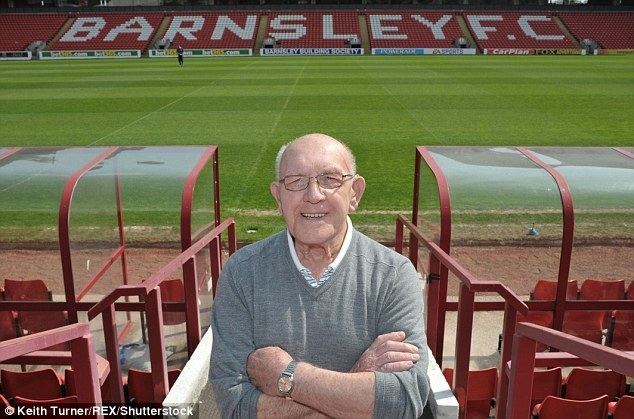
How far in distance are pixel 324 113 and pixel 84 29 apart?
42167mm

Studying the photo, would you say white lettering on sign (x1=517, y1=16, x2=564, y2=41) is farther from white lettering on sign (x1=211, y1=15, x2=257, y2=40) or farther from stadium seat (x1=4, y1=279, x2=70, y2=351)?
stadium seat (x1=4, y1=279, x2=70, y2=351)

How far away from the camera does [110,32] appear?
1993 inches

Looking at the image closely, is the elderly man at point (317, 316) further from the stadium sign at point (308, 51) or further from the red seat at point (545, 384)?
the stadium sign at point (308, 51)

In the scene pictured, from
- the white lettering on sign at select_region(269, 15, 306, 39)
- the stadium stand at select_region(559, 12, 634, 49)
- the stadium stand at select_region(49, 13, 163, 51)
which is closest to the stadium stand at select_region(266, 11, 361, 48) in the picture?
the white lettering on sign at select_region(269, 15, 306, 39)

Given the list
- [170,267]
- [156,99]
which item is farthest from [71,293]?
[156,99]

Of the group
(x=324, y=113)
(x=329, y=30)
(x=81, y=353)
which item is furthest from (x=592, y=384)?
(x=329, y=30)

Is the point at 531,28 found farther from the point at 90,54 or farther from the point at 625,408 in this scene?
the point at 625,408

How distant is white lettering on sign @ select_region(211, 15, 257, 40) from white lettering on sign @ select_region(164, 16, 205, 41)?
1727 millimetres

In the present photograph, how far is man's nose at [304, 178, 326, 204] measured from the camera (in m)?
2.48

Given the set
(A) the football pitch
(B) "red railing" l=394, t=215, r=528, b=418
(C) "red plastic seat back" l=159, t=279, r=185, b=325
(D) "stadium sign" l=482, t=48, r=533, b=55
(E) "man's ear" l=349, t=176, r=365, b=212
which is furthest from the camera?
(D) "stadium sign" l=482, t=48, r=533, b=55

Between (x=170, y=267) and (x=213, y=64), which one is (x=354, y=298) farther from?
(x=213, y=64)

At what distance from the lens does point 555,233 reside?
8.41 metres

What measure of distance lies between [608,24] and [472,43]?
13.9m

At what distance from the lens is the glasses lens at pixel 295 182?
251cm
